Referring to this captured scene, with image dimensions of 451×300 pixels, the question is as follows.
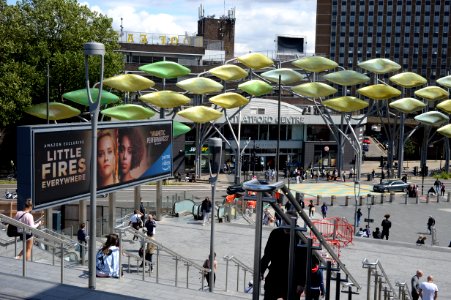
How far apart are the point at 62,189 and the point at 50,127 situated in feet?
6.12

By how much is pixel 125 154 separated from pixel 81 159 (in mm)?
3256

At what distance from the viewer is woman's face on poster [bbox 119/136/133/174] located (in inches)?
904

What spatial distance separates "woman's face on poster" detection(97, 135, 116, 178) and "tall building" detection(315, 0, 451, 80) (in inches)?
4242

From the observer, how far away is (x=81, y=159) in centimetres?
2019

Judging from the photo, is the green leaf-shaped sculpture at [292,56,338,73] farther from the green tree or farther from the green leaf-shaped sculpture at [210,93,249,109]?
the green tree

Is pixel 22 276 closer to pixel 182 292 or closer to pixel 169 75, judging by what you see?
pixel 182 292

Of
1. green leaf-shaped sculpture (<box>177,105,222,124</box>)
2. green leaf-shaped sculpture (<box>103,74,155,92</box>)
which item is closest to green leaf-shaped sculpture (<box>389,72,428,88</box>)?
green leaf-shaped sculpture (<box>177,105,222,124</box>)

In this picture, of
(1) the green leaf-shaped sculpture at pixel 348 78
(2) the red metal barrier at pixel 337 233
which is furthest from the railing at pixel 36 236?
(1) the green leaf-shaped sculpture at pixel 348 78

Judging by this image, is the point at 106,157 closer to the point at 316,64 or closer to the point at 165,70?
the point at 165,70

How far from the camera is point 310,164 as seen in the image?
68250 mm

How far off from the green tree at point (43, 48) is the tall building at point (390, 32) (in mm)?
76251

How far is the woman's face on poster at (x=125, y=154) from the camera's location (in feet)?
75.3

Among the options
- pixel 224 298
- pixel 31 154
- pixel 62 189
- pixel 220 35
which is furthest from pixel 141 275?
pixel 220 35

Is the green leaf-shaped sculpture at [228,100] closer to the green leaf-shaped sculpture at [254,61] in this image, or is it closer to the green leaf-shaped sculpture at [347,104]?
the green leaf-shaped sculpture at [254,61]
